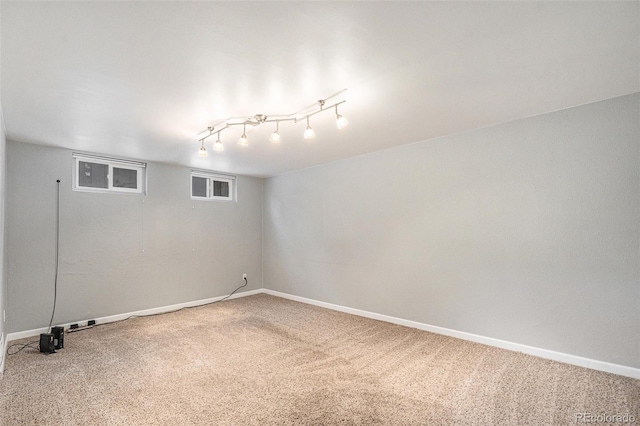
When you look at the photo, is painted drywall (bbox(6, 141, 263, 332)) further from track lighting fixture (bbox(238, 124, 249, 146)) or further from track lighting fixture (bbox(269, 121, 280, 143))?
track lighting fixture (bbox(269, 121, 280, 143))

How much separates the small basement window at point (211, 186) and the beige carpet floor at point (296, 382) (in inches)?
97.6

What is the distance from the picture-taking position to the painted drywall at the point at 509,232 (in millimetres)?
2535

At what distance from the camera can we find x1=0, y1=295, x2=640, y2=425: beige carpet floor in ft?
6.66

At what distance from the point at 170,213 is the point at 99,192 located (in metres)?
0.98

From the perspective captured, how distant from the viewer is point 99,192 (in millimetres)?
4160

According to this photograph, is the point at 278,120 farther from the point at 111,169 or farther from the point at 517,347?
the point at 517,347

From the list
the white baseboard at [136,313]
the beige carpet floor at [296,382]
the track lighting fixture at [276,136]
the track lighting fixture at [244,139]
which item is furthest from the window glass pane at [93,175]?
the track lighting fixture at [276,136]

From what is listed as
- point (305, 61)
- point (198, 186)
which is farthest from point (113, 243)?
point (305, 61)

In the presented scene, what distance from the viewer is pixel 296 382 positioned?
2465 mm

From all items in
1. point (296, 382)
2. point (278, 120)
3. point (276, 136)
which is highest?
point (278, 120)

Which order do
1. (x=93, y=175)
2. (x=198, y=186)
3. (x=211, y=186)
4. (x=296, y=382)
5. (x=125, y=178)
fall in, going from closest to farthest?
(x=296, y=382)
(x=93, y=175)
(x=125, y=178)
(x=198, y=186)
(x=211, y=186)

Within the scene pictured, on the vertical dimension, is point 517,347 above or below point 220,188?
below

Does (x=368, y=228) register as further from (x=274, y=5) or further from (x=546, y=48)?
(x=274, y=5)

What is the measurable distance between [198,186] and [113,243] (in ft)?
5.25
